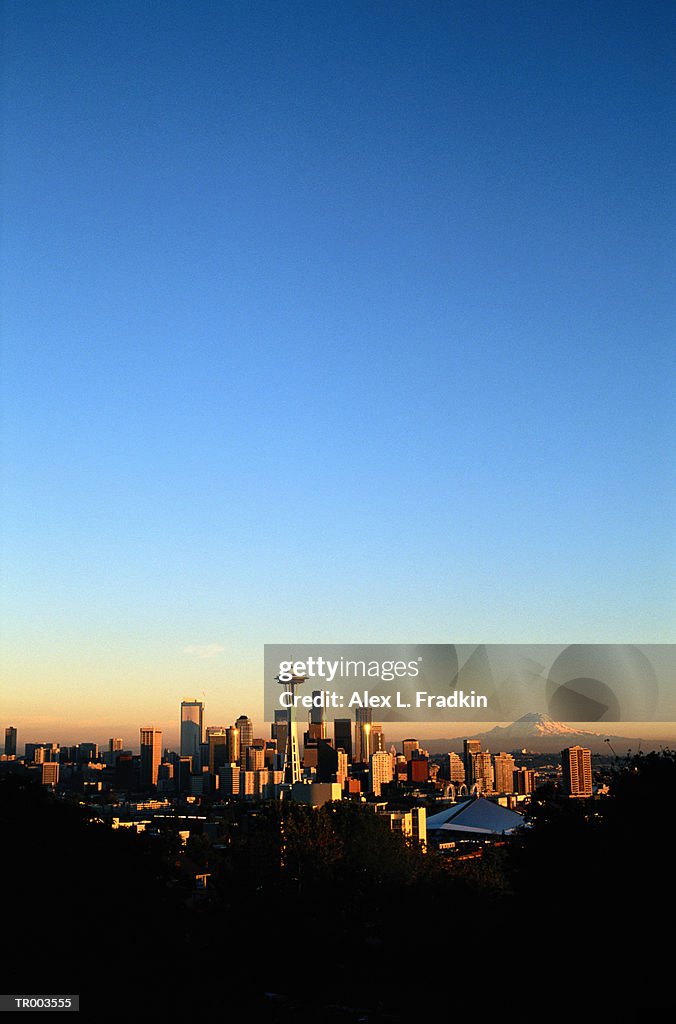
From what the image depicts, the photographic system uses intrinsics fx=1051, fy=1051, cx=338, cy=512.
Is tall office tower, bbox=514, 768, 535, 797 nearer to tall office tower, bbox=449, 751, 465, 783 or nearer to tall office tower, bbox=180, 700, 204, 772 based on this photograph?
tall office tower, bbox=449, 751, 465, 783

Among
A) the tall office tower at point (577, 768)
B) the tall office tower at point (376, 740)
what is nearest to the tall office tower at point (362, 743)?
the tall office tower at point (376, 740)

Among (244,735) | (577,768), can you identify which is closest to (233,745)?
(244,735)

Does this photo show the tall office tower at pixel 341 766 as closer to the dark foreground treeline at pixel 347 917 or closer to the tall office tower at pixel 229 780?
the tall office tower at pixel 229 780

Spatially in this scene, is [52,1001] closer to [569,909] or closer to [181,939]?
[569,909]

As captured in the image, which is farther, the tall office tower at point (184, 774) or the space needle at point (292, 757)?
the tall office tower at point (184, 774)

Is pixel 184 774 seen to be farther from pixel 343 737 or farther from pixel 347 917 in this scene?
pixel 347 917

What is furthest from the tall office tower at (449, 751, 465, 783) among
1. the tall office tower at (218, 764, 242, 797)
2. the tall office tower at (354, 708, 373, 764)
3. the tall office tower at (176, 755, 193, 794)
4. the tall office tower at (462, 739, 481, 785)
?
the tall office tower at (176, 755, 193, 794)
